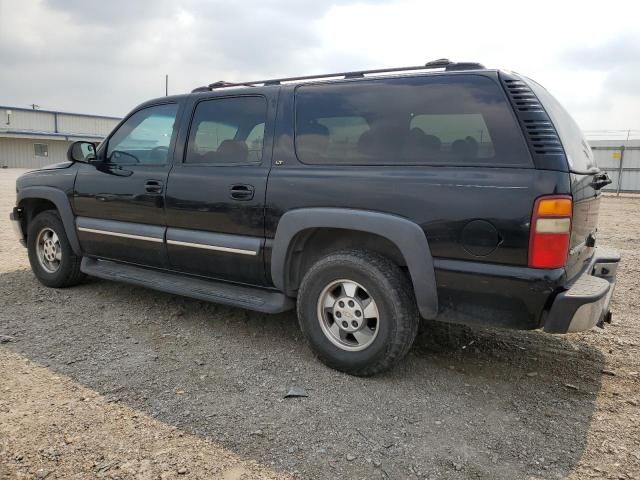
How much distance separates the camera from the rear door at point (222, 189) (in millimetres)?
3602

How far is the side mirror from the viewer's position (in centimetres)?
460

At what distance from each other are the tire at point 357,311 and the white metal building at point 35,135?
37992mm

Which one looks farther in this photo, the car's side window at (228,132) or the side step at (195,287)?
the car's side window at (228,132)

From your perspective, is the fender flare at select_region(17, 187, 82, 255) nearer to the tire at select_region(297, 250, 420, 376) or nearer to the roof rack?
the roof rack

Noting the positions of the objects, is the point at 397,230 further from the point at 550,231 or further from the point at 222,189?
the point at 222,189

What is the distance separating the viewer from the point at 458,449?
253 centimetres

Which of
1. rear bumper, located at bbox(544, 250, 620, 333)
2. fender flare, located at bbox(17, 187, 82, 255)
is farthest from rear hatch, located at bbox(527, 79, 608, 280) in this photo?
fender flare, located at bbox(17, 187, 82, 255)

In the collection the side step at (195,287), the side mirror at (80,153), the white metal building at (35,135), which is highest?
the white metal building at (35,135)

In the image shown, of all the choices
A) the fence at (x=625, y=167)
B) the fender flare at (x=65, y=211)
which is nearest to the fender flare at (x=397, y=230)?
the fender flare at (x=65, y=211)

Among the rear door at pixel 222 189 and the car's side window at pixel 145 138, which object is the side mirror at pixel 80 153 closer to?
the car's side window at pixel 145 138

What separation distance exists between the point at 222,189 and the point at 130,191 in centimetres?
108

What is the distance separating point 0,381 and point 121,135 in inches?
94.9

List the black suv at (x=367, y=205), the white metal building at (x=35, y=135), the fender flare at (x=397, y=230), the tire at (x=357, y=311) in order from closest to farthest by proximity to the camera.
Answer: the black suv at (x=367, y=205) < the fender flare at (x=397, y=230) < the tire at (x=357, y=311) < the white metal building at (x=35, y=135)

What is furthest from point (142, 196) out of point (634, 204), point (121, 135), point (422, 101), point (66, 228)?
point (634, 204)
